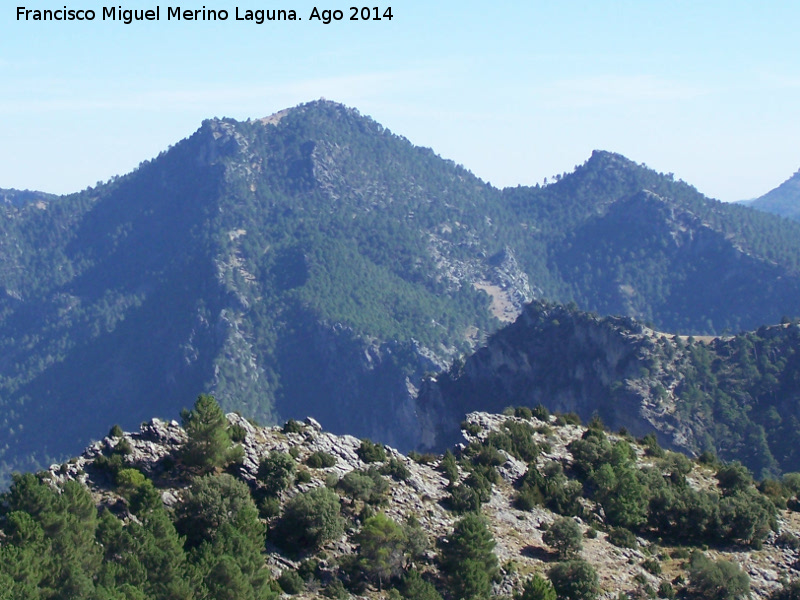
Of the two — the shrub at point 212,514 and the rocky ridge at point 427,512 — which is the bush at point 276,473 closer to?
the rocky ridge at point 427,512

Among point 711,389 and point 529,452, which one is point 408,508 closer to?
point 529,452

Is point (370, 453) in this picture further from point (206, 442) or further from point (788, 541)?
point (788, 541)

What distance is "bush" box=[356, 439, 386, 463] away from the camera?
221 ft

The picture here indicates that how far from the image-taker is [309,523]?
183 ft

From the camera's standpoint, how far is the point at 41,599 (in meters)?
45.2

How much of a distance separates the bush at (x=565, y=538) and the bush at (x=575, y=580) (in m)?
3.75

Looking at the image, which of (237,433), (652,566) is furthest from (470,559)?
(237,433)

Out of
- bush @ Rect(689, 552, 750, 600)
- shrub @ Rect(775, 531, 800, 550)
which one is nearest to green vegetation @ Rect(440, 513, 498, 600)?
bush @ Rect(689, 552, 750, 600)

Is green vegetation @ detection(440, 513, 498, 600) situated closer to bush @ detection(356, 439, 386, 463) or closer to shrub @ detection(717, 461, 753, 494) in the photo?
bush @ detection(356, 439, 386, 463)

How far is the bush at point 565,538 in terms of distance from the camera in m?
59.9

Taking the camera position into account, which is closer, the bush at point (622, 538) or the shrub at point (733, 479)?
the bush at point (622, 538)

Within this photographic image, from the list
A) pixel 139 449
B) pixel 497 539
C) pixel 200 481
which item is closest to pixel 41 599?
pixel 200 481

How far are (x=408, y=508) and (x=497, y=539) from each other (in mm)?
5586

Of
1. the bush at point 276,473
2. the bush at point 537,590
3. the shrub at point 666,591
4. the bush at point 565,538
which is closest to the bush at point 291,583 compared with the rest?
the bush at point 276,473
